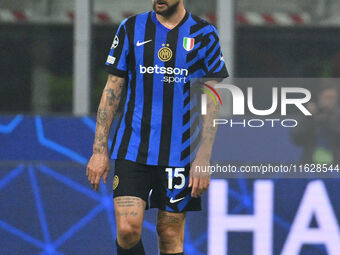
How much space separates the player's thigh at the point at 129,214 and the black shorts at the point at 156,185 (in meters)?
0.03

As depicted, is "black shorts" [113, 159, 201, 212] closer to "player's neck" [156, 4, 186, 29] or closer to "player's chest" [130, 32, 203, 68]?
"player's chest" [130, 32, 203, 68]

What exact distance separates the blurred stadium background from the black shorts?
1.25 metres

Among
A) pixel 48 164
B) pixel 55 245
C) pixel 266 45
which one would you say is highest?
pixel 266 45

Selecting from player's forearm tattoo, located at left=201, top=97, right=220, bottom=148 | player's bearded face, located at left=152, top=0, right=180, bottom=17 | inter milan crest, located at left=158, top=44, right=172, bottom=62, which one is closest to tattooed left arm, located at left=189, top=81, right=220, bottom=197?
player's forearm tattoo, located at left=201, top=97, right=220, bottom=148

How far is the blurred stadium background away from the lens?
15.9ft

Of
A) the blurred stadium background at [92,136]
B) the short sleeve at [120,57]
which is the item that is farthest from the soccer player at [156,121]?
the blurred stadium background at [92,136]

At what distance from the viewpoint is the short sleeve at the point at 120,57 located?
3641 mm

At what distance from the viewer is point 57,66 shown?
4883mm

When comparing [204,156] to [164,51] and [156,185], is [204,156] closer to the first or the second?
[156,185]

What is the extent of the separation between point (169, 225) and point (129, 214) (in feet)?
0.78

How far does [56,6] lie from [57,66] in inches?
15.0

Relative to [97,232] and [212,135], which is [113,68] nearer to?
[212,135]

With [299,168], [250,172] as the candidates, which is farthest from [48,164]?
[299,168]

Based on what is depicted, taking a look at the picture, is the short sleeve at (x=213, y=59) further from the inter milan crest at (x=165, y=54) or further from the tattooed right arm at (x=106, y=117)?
the tattooed right arm at (x=106, y=117)
